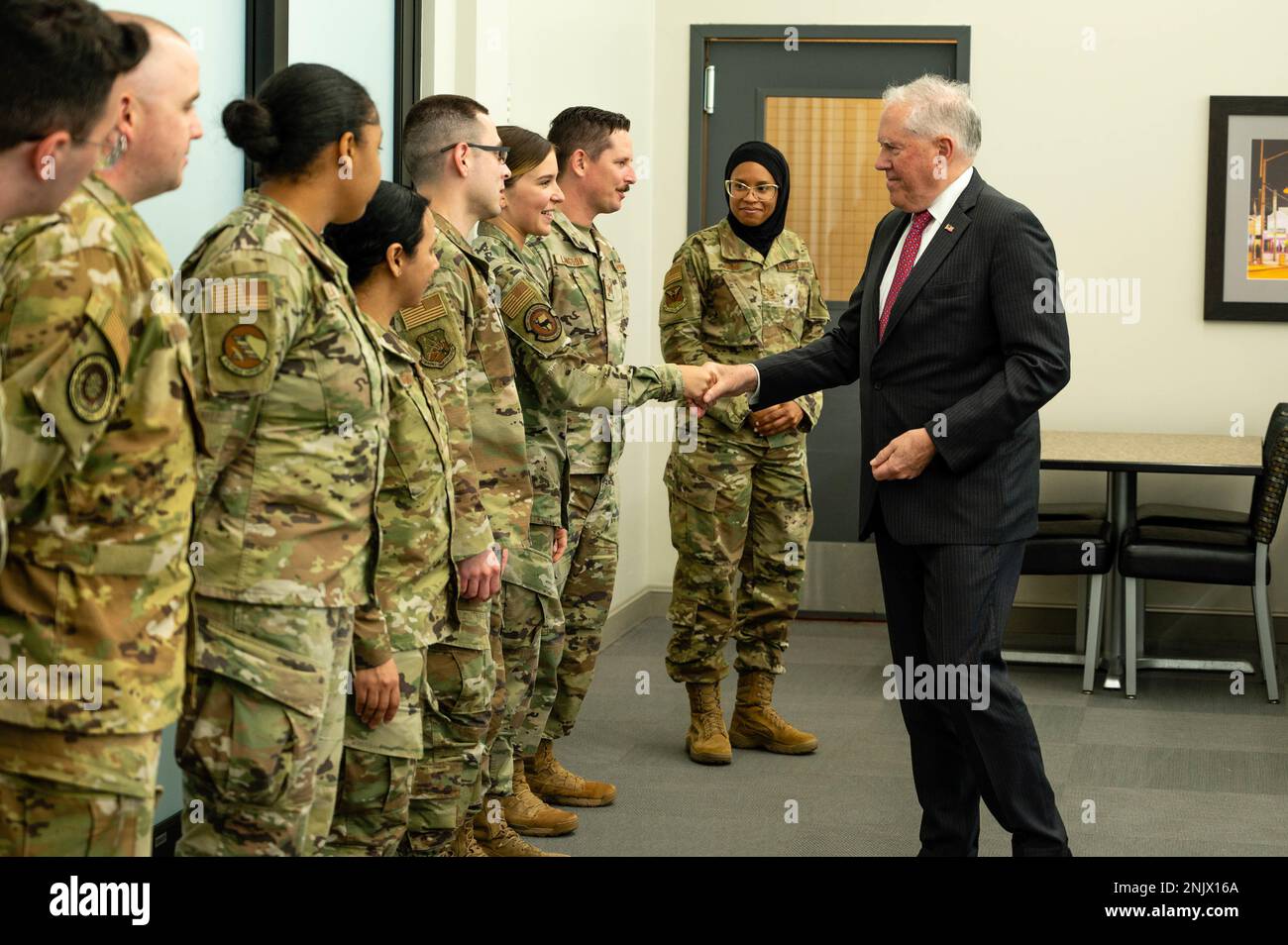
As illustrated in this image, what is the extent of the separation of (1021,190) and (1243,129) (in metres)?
0.87

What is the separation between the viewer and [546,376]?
2943 mm

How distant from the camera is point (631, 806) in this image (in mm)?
3652

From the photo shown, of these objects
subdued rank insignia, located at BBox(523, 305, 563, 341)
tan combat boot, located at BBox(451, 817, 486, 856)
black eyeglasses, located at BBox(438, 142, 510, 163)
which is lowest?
tan combat boot, located at BBox(451, 817, 486, 856)

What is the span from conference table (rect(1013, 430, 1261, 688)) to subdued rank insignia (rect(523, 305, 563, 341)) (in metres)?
2.51

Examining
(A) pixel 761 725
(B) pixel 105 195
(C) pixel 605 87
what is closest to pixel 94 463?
(B) pixel 105 195

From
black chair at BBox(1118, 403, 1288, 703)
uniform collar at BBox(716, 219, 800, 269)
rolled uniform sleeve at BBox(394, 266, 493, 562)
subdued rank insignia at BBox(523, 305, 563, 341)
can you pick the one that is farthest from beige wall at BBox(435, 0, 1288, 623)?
rolled uniform sleeve at BBox(394, 266, 493, 562)

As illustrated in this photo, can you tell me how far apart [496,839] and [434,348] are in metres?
1.15

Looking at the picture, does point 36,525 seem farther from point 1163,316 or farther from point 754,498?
point 1163,316

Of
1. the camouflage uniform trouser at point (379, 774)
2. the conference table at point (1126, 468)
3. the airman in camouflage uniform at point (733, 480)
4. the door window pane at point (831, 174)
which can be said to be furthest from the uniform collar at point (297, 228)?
the door window pane at point (831, 174)

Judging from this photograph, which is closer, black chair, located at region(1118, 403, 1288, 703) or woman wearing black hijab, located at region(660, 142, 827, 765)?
woman wearing black hijab, located at region(660, 142, 827, 765)

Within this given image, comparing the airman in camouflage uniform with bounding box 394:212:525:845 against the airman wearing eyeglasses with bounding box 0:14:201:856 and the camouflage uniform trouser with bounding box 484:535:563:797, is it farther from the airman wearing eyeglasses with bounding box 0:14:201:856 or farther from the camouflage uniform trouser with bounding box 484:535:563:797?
the airman wearing eyeglasses with bounding box 0:14:201:856

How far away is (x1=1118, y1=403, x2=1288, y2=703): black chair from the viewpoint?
484 cm

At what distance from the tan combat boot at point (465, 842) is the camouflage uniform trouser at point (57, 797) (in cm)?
128

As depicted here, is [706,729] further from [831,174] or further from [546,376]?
[831,174]
